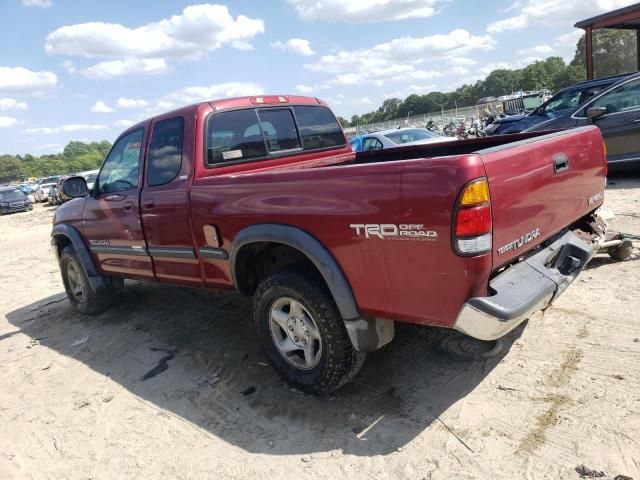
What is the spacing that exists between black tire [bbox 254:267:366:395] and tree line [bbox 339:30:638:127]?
71.2 metres

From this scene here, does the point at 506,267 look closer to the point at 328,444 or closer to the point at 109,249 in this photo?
the point at 328,444

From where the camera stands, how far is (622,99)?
8.95 meters

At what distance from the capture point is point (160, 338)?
4.87 meters

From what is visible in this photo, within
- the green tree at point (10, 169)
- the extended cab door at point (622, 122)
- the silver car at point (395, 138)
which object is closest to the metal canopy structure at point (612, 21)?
the silver car at point (395, 138)

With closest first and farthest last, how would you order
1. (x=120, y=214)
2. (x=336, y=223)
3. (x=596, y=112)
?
(x=336, y=223) → (x=120, y=214) → (x=596, y=112)

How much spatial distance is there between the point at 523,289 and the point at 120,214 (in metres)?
3.57

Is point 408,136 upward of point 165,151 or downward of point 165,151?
downward

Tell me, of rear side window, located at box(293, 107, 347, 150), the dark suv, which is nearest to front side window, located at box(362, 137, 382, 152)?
the dark suv

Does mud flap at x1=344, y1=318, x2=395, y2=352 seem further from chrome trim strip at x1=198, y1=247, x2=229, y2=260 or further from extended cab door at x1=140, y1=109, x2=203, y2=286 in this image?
extended cab door at x1=140, y1=109, x2=203, y2=286

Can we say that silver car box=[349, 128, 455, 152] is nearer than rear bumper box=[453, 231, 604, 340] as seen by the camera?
No

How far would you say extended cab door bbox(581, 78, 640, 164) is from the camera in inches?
338

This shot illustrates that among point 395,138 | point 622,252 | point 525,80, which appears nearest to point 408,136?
point 395,138

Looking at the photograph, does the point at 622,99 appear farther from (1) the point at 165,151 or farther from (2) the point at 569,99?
(1) the point at 165,151

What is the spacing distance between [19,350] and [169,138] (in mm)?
2790
